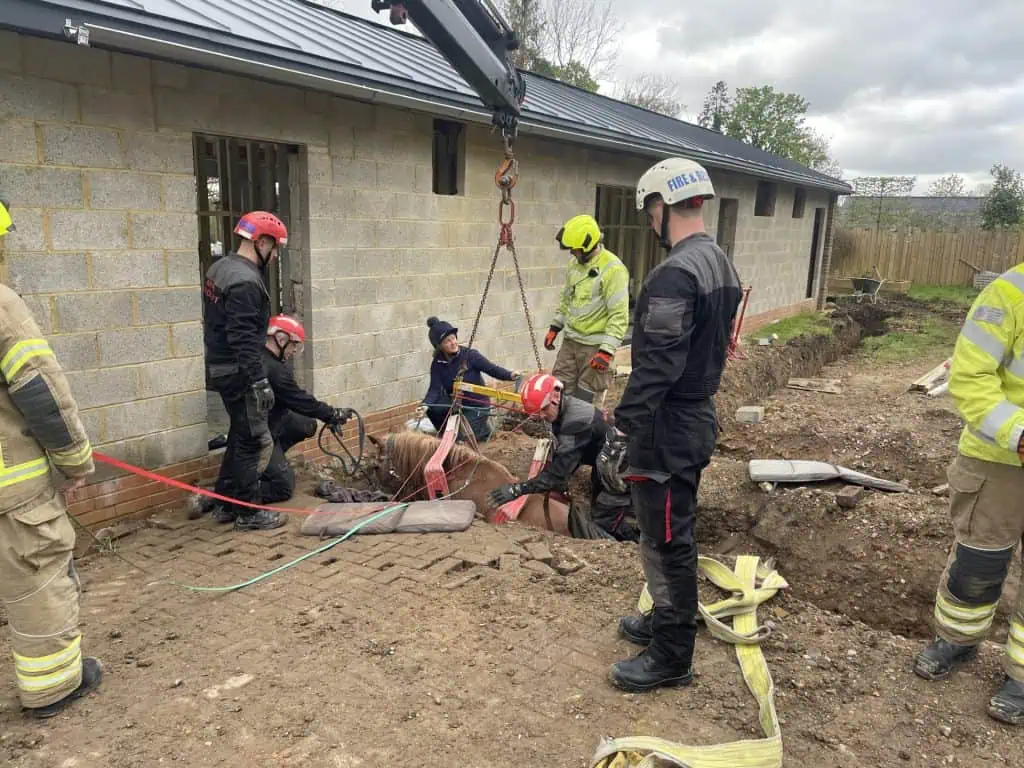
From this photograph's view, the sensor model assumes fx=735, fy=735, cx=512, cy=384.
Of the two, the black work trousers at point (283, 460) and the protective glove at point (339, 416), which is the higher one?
the protective glove at point (339, 416)

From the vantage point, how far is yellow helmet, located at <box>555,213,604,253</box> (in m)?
6.62

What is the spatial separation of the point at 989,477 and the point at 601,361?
3.76 m

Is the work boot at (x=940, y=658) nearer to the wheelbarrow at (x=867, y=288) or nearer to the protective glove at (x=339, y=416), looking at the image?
the protective glove at (x=339, y=416)

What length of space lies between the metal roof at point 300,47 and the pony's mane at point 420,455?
8.60ft

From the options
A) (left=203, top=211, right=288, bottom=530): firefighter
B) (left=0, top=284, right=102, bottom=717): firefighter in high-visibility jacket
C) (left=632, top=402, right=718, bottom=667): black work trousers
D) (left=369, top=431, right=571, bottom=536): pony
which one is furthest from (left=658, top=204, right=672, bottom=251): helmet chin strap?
(left=369, top=431, right=571, bottom=536): pony

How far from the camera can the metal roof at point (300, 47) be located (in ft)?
12.5

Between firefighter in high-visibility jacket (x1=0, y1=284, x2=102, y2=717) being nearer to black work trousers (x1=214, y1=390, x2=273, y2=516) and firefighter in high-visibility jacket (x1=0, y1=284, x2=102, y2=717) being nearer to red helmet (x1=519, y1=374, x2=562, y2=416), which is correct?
black work trousers (x1=214, y1=390, x2=273, y2=516)

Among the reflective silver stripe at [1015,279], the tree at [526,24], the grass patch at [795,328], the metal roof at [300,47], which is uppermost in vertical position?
the tree at [526,24]

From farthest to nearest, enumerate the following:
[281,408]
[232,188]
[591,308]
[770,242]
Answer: [770,242] < [232,188] < [591,308] < [281,408]

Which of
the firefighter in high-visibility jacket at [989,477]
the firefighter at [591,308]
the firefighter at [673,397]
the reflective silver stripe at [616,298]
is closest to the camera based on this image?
the firefighter at [673,397]

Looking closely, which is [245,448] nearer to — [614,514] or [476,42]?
[614,514]

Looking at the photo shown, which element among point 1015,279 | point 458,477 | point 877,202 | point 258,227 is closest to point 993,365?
point 1015,279

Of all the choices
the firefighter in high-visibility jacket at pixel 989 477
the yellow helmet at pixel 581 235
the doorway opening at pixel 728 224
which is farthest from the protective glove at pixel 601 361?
the doorway opening at pixel 728 224

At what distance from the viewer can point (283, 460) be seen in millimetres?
5457
